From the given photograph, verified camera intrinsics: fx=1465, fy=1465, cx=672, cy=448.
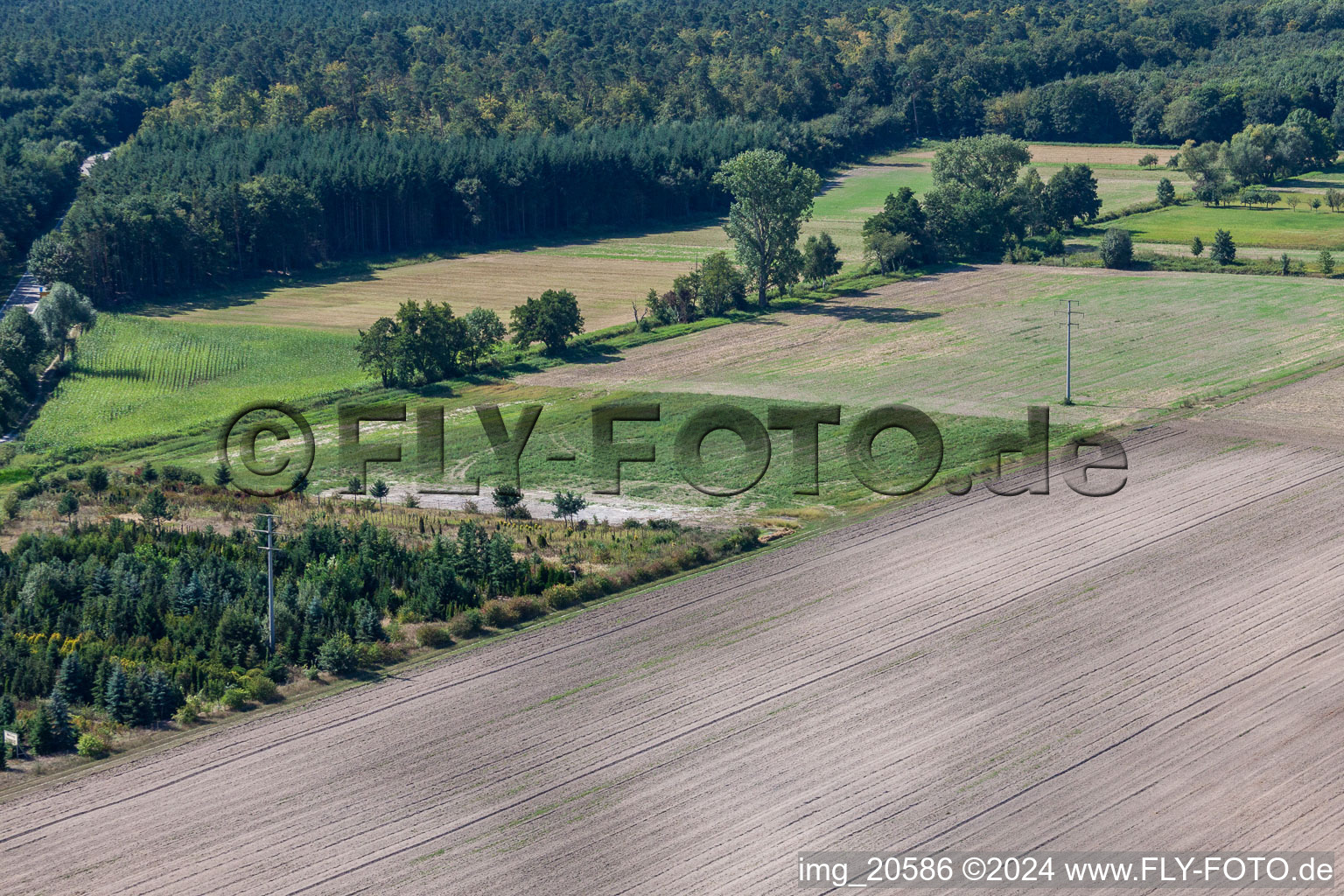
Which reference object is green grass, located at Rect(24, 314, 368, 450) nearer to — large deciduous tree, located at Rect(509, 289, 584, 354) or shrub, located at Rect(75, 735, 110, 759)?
large deciduous tree, located at Rect(509, 289, 584, 354)

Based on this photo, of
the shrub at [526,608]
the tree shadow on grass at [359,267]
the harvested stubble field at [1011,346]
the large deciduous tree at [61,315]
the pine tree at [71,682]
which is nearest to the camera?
the pine tree at [71,682]

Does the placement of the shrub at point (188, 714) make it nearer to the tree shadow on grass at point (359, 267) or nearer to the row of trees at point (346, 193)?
the tree shadow on grass at point (359, 267)

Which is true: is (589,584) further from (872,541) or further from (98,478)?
(98,478)

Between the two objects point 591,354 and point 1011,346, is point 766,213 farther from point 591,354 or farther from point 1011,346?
point 1011,346

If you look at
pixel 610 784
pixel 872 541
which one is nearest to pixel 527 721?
pixel 610 784

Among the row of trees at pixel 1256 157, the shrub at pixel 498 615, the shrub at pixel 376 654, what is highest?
the row of trees at pixel 1256 157

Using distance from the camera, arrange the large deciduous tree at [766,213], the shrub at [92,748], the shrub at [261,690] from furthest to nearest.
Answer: the large deciduous tree at [766,213] < the shrub at [261,690] < the shrub at [92,748]

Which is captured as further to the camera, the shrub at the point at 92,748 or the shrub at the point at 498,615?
the shrub at the point at 498,615

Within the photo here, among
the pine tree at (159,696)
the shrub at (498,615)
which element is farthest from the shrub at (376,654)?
the pine tree at (159,696)

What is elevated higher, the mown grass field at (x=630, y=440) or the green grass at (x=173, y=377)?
the green grass at (x=173, y=377)
